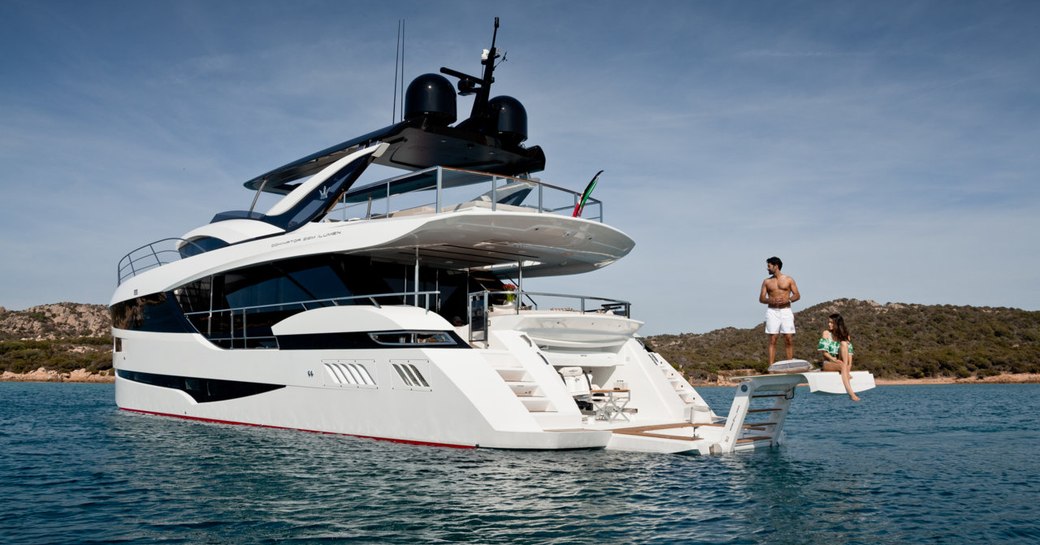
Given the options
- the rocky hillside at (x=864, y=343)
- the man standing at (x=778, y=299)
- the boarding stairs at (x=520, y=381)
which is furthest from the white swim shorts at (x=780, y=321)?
the rocky hillside at (x=864, y=343)

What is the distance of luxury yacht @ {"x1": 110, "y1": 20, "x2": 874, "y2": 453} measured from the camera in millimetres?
11016

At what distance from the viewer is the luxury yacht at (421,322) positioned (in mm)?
11016

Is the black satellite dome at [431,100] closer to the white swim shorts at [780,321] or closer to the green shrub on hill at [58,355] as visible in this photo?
the white swim shorts at [780,321]

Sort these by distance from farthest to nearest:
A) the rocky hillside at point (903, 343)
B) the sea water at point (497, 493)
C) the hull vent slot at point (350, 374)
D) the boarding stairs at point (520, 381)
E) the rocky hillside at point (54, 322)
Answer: the rocky hillside at point (54, 322), the rocky hillside at point (903, 343), the hull vent slot at point (350, 374), the boarding stairs at point (520, 381), the sea water at point (497, 493)

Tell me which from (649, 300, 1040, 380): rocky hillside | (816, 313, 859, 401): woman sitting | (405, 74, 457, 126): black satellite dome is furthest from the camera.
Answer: (649, 300, 1040, 380): rocky hillside

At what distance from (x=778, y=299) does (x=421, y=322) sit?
508 cm

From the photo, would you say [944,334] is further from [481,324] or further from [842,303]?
[481,324]

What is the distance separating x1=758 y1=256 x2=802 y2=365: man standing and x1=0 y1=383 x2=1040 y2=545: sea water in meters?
1.77

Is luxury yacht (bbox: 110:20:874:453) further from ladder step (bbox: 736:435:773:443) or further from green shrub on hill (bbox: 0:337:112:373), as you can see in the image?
green shrub on hill (bbox: 0:337:112:373)

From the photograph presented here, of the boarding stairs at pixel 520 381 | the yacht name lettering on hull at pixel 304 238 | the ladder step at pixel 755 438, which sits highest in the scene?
the yacht name lettering on hull at pixel 304 238

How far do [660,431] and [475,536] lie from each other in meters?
6.07

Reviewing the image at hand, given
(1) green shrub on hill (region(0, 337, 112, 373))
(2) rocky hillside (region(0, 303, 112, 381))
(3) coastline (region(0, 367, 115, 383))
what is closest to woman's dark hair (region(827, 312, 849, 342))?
(3) coastline (region(0, 367, 115, 383))

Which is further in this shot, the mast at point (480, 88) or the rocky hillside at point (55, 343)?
the rocky hillside at point (55, 343)

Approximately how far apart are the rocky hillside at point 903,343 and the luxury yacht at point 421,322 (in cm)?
3052
